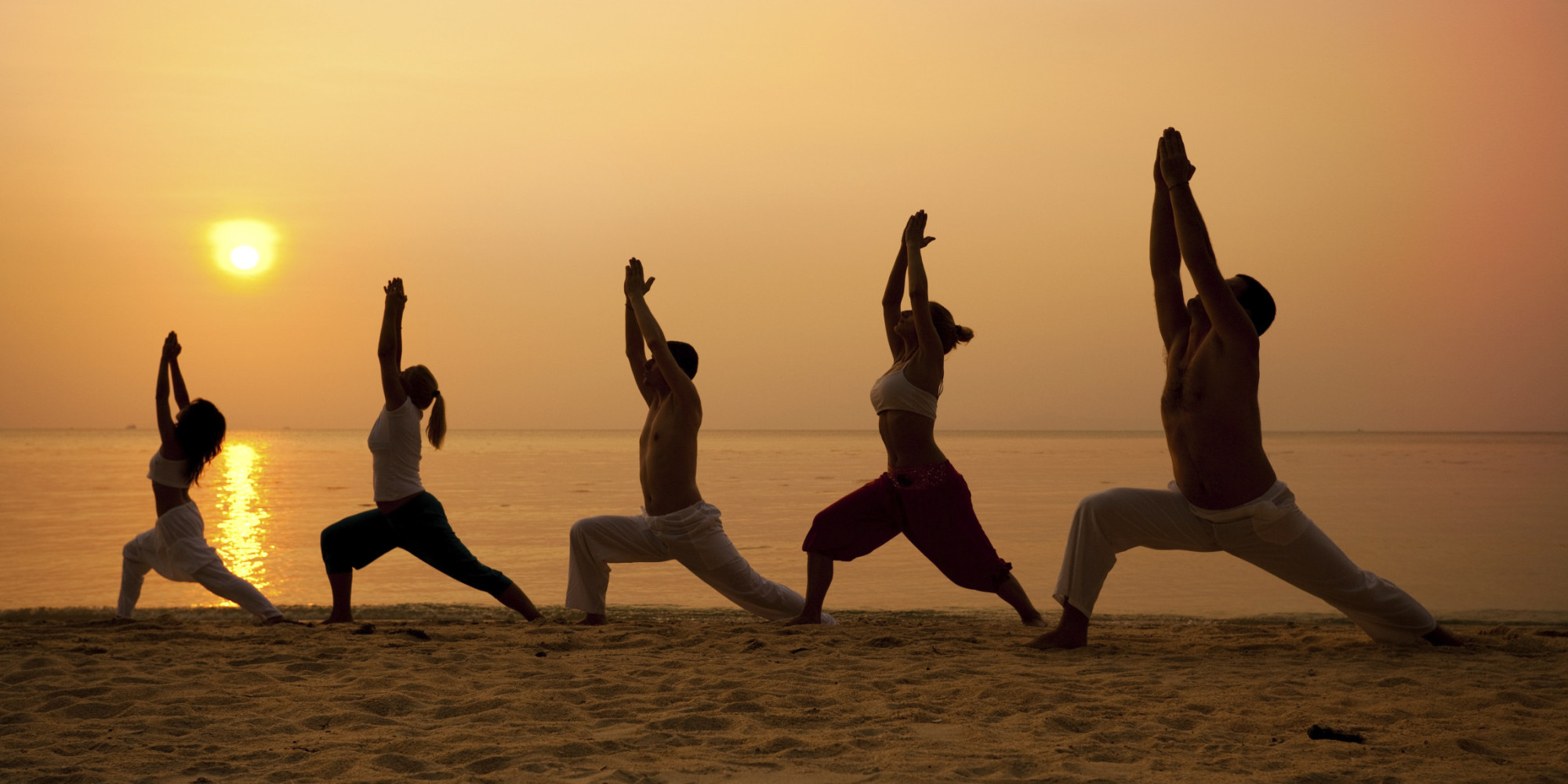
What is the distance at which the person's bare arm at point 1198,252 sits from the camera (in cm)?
502

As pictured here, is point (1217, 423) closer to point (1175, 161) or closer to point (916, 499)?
point (1175, 161)

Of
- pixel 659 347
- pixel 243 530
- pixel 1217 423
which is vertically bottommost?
pixel 243 530

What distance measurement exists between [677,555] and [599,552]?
0.53 metres

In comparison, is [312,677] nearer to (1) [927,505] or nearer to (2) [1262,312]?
(1) [927,505]

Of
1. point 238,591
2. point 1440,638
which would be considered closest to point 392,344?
point 238,591

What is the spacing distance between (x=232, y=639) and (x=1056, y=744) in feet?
15.1

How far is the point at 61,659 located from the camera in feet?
17.2

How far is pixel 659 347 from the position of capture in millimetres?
6684

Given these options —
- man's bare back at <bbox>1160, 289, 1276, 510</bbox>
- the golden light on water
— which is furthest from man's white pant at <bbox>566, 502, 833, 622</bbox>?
the golden light on water

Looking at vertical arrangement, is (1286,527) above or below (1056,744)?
above

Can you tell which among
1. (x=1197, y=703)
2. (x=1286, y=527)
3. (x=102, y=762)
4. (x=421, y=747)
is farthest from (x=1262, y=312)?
(x=102, y=762)

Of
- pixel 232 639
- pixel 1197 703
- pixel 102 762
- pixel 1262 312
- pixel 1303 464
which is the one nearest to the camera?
pixel 102 762

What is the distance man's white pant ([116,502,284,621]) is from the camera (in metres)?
7.02

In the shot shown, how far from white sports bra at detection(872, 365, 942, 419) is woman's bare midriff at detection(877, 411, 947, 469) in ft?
0.12
